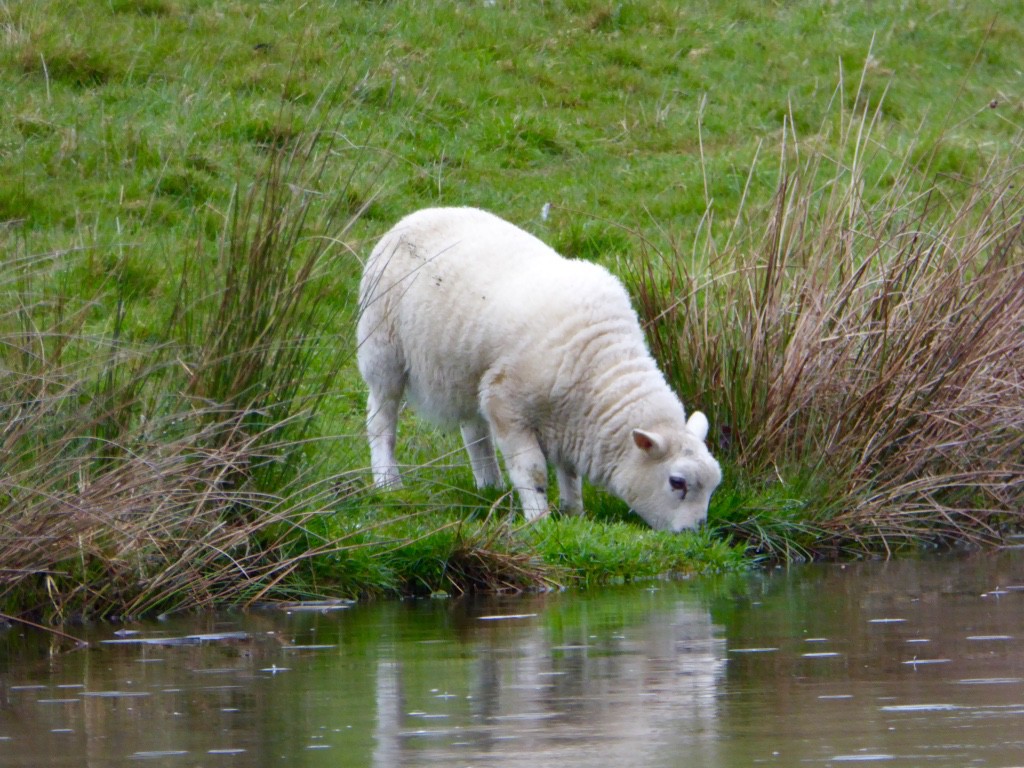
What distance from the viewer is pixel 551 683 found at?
15.9 ft

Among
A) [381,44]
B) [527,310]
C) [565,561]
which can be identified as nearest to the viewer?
[565,561]

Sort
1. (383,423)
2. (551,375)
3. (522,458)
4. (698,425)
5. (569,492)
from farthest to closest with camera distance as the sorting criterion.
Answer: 1. (383,423)
2. (569,492)
3. (522,458)
4. (551,375)
5. (698,425)

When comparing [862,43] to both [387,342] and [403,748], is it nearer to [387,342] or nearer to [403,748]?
[387,342]

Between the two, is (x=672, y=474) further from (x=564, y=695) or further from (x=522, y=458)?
(x=564, y=695)

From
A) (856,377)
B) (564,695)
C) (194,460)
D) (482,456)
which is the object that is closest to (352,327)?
(194,460)

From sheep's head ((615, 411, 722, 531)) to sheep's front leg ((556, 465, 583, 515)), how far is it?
0.46 meters

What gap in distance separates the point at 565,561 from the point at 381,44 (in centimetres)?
922

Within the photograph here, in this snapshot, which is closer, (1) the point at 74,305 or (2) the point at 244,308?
(2) the point at 244,308

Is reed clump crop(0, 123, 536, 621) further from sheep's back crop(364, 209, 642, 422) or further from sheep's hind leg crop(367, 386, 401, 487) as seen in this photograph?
sheep's hind leg crop(367, 386, 401, 487)

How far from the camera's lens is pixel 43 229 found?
11852 mm

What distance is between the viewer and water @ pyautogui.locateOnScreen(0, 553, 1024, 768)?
12.8ft

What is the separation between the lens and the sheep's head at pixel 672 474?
8.11m

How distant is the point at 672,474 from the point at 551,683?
3.37 meters

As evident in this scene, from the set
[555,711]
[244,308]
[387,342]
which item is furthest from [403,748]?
[387,342]
